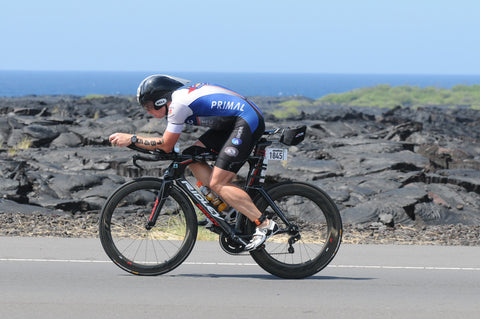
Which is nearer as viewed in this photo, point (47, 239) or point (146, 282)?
point (146, 282)

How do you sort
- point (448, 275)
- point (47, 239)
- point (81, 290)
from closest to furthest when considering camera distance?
point (81, 290), point (448, 275), point (47, 239)

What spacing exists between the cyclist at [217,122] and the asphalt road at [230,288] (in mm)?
676

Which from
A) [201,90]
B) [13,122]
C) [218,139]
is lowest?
[13,122]

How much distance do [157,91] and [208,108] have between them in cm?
50

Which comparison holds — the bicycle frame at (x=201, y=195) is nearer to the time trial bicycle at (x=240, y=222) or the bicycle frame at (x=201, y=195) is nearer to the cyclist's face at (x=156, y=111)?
the time trial bicycle at (x=240, y=222)

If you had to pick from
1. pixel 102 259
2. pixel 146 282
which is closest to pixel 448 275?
pixel 146 282

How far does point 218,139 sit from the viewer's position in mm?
7090

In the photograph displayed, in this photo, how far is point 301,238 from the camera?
23.8 feet

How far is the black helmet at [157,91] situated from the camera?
6.80 metres

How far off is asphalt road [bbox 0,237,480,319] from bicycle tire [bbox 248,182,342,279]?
0.14 meters

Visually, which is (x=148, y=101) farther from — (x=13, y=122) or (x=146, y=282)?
(x=13, y=122)

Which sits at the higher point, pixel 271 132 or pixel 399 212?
pixel 271 132

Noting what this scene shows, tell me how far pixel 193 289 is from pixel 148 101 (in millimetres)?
1735

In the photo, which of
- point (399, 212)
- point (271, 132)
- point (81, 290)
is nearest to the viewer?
point (81, 290)
